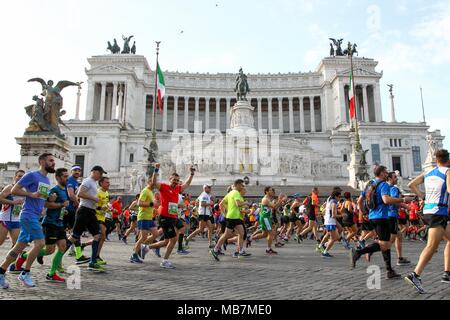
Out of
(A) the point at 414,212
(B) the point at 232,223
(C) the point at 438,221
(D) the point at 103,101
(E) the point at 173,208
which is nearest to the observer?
(C) the point at 438,221

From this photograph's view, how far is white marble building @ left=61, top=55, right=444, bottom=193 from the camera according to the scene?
46.8 metres

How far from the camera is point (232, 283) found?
6918 mm

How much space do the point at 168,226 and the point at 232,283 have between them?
285cm

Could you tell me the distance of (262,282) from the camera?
23.2ft

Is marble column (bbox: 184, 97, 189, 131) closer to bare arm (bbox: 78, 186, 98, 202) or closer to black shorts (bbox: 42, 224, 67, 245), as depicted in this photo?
bare arm (bbox: 78, 186, 98, 202)

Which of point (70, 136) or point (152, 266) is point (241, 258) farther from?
point (70, 136)

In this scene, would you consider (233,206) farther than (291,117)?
No

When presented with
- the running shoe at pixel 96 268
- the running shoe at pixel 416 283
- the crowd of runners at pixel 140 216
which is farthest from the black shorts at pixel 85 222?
the running shoe at pixel 416 283

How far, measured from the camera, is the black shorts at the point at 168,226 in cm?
909

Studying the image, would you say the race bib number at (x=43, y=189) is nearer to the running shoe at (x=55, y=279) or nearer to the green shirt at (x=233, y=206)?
the running shoe at (x=55, y=279)

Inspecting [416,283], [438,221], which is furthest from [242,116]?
[416,283]

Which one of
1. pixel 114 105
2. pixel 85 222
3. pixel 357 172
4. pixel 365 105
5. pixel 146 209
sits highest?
pixel 365 105

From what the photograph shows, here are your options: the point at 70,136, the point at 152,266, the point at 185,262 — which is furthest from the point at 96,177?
the point at 70,136

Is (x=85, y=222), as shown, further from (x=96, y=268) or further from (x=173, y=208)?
(x=173, y=208)
